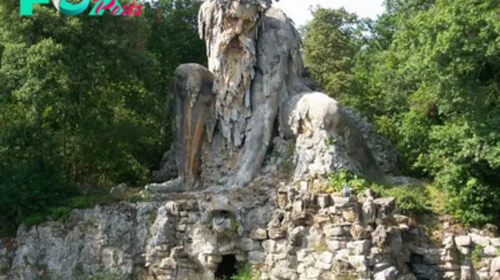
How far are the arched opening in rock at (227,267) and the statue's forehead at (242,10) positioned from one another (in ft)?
15.5

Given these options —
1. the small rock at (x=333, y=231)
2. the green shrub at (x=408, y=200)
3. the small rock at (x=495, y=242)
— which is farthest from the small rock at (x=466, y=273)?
the small rock at (x=333, y=231)

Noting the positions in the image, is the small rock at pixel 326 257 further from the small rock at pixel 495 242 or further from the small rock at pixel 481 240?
the small rock at pixel 495 242

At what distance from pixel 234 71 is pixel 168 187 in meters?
2.70

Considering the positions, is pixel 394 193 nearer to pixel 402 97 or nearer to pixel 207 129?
pixel 207 129

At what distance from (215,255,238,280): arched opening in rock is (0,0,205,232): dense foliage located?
3746mm

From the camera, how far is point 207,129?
1499 centimetres

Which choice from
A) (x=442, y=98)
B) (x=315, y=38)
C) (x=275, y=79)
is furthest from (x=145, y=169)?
(x=315, y=38)

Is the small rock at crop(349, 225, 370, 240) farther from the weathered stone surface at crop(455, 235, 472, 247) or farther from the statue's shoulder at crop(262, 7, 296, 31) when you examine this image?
the statue's shoulder at crop(262, 7, 296, 31)

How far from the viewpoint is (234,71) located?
14.7 metres

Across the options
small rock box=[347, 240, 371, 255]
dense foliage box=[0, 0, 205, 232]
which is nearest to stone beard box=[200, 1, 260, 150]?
dense foliage box=[0, 0, 205, 232]

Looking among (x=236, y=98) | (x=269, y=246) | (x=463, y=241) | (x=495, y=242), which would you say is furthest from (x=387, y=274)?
(x=236, y=98)

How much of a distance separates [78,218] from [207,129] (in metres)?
3.14

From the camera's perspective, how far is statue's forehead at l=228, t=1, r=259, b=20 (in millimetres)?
14289

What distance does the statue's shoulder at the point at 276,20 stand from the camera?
15.1 m
